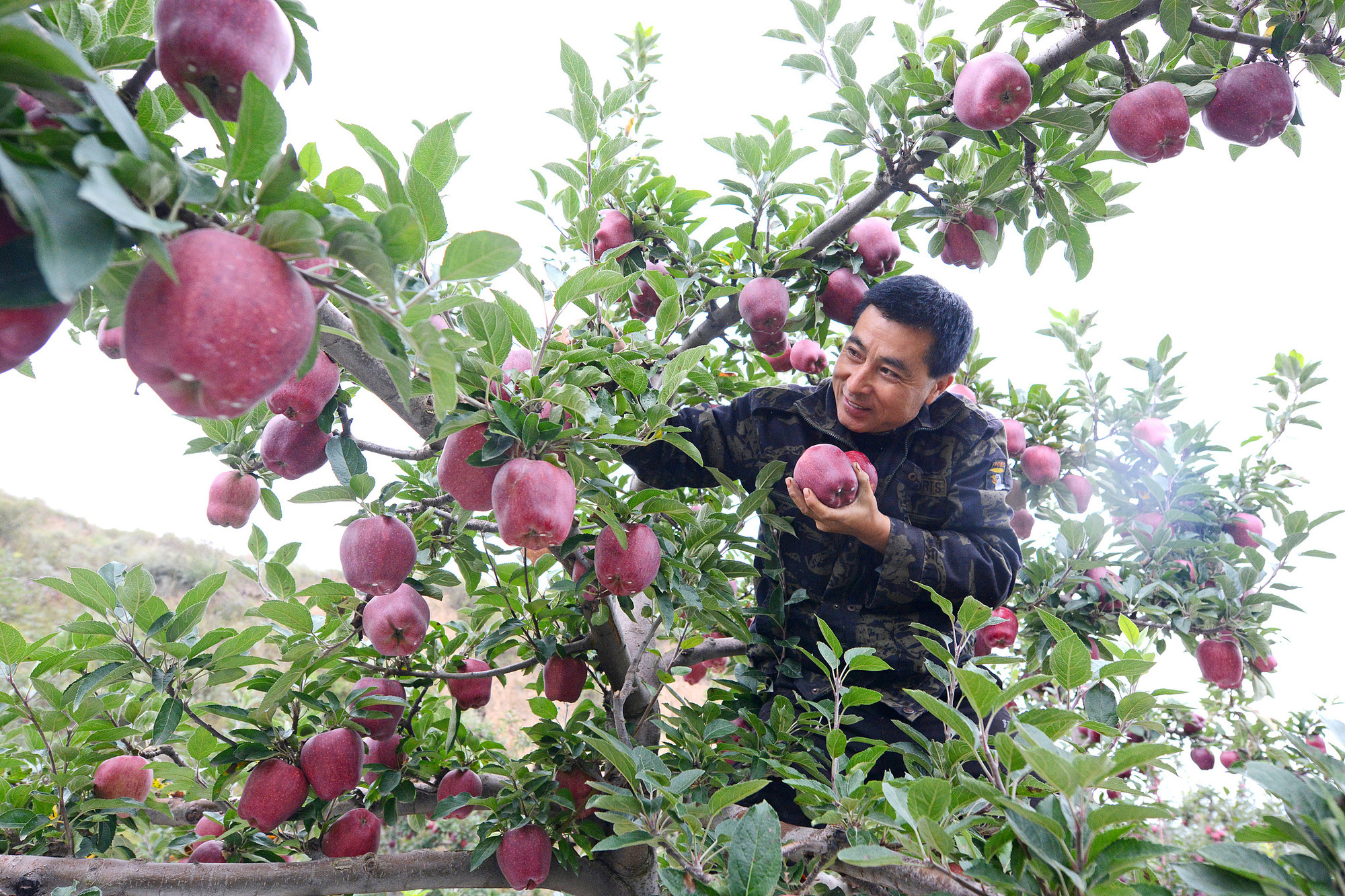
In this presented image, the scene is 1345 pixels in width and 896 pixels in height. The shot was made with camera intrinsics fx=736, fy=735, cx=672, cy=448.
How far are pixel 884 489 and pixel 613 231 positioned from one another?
795 millimetres

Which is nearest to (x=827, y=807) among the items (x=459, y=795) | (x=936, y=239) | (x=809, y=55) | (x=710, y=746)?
(x=710, y=746)

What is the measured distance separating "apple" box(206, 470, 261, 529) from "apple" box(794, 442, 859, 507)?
3.07ft

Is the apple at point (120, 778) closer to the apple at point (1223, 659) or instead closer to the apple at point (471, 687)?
the apple at point (471, 687)

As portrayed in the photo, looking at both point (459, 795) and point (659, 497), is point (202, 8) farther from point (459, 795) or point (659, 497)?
point (459, 795)

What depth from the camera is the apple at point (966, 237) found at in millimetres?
1389

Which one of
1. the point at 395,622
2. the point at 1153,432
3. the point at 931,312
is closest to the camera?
the point at 395,622

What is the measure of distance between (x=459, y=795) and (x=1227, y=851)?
45.7 inches

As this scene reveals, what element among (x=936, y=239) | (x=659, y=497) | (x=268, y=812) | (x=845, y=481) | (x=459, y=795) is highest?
(x=936, y=239)

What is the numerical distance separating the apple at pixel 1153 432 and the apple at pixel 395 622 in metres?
1.96

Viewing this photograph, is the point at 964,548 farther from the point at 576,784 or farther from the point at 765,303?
the point at 576,784

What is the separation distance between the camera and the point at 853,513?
1239 millimetres

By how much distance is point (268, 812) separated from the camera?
122 cm

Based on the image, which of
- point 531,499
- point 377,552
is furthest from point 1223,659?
point 377,552

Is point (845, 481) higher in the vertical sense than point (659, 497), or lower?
higher
